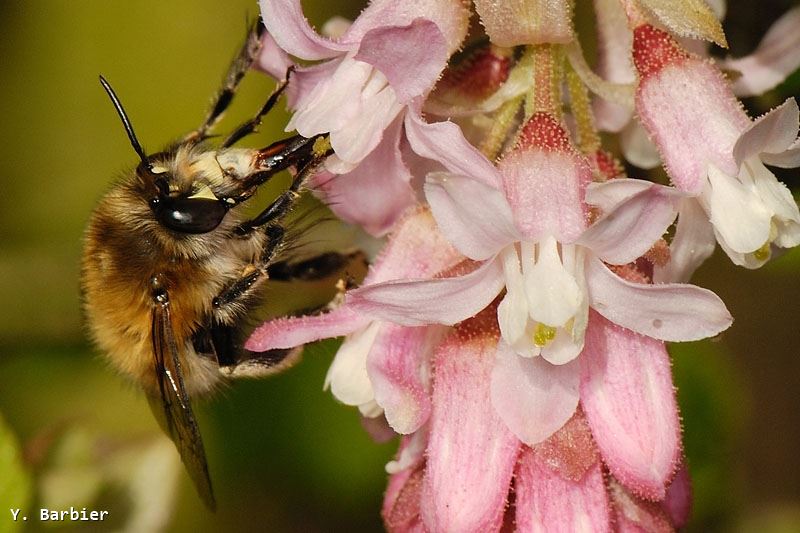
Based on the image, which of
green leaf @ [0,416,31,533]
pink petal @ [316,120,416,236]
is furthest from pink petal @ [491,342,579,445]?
green leaf @ [0,416,31,533]

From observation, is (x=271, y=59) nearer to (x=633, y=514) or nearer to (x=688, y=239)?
(x=688, y=239)

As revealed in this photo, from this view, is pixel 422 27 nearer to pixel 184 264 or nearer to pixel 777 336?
pixel 184 264

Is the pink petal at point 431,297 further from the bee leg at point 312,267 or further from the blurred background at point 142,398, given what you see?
the blurred background at point 142,398

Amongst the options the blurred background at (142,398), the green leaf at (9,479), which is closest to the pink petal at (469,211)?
the green leaf at (9,479)

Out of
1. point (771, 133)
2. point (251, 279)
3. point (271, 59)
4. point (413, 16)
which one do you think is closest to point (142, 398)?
point (251, 279)

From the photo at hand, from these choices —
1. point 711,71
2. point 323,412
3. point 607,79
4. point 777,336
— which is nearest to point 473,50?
point 607,79

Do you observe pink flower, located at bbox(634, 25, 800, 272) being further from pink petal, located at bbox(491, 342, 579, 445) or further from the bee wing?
the bee wing
